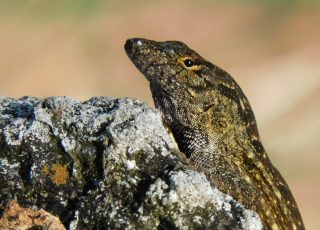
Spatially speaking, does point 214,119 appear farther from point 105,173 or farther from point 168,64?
point 105,173

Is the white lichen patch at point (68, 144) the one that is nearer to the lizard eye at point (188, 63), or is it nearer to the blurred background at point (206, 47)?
the lizard eye at point (188, 63)

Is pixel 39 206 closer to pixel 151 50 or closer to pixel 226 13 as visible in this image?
pixel 151 50

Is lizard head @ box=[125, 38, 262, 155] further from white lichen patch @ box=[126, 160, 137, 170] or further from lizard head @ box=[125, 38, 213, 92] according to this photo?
white lichen patch @ box=[126, 160, 137, 170]

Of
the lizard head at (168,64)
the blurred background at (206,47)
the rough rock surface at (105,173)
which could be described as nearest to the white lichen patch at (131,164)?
the rough rock surface at (105,173)

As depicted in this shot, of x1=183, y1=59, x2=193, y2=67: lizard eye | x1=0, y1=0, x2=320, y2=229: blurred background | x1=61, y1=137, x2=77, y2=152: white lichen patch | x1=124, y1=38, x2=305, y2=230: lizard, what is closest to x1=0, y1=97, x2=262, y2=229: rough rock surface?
x1=61, y1=137, x2=77, y2=152: white lichen patch

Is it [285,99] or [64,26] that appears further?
[64,26]

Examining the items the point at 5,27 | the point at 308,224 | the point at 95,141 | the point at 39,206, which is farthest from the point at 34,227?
the point at 5,27
